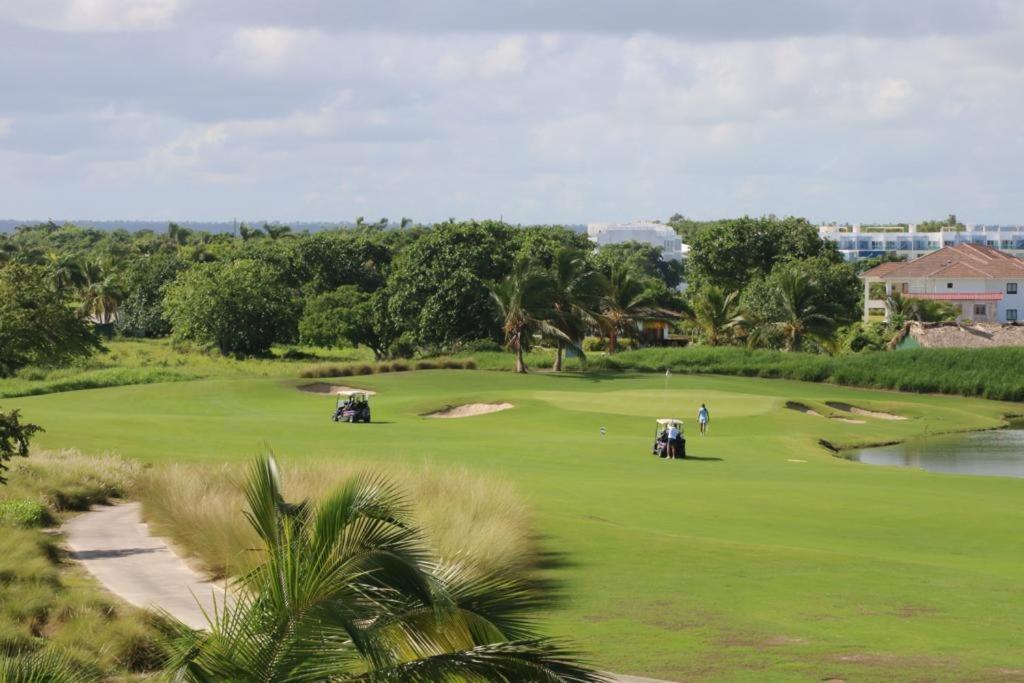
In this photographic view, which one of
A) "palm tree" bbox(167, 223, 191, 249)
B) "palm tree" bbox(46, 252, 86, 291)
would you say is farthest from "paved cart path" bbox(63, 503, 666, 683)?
"palm tree" bbox(167, 223, 191, 249)

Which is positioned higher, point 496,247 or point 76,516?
point 496,247

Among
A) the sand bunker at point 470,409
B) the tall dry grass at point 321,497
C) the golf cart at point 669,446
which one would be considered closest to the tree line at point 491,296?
the sand bunker at point 470,409

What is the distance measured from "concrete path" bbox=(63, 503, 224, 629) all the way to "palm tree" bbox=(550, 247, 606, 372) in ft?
147

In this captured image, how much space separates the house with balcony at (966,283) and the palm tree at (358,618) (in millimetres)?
106029

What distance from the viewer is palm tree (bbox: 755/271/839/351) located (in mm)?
77750

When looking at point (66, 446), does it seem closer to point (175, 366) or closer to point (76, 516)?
point (76, 516)

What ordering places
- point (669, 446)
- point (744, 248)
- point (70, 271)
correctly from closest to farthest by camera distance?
point (669, 446) < point (744, 248) < point (70, 271)

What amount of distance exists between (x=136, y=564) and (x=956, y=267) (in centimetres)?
10523

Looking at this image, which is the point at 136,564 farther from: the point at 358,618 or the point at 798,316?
the point at 798,316

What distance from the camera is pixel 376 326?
287 ft

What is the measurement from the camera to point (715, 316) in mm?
82688

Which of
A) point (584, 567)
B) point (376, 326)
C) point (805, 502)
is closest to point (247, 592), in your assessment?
point (584, 567)

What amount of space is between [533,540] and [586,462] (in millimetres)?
14354

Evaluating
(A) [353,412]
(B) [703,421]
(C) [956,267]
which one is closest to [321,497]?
(A) [353,412]
